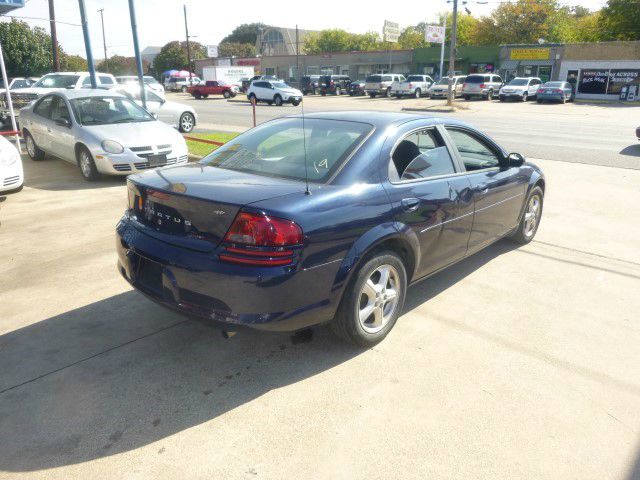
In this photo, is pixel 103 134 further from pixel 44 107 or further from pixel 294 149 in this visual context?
pixel 294 149

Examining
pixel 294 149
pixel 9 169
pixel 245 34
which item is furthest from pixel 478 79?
pixel 245 34

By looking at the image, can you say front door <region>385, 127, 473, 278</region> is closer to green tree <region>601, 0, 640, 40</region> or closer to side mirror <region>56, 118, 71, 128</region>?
side mirror <region>56, 118, 71, 128</region>

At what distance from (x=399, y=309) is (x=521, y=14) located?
66.5 meters

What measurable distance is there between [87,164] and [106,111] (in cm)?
123

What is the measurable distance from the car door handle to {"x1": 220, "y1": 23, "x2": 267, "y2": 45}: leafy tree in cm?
13834

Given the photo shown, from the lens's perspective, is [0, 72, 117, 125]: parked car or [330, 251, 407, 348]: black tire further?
[0, 72, 117, 125]: parked car

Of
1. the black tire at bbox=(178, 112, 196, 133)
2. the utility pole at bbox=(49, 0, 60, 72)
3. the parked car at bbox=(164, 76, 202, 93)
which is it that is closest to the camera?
the black tire at bbox=(178, 112, 196, 133)

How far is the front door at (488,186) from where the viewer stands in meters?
4.47

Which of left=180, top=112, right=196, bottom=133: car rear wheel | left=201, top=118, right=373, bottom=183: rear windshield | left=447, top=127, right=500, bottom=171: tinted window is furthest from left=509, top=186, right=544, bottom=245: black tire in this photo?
left=180, top=112, right=196, bottom=133: car rear wheel

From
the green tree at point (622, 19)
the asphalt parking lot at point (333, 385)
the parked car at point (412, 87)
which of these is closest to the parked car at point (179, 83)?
the parked car at point (412, 87)

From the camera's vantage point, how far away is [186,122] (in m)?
15.8

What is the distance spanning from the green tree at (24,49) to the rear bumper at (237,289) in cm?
4555

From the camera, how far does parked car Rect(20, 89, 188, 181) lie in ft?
27.8

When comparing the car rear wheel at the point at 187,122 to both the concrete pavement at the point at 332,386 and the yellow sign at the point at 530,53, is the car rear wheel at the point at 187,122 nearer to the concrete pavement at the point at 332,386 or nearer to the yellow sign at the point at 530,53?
the concrete pavement at the point at 332,386
